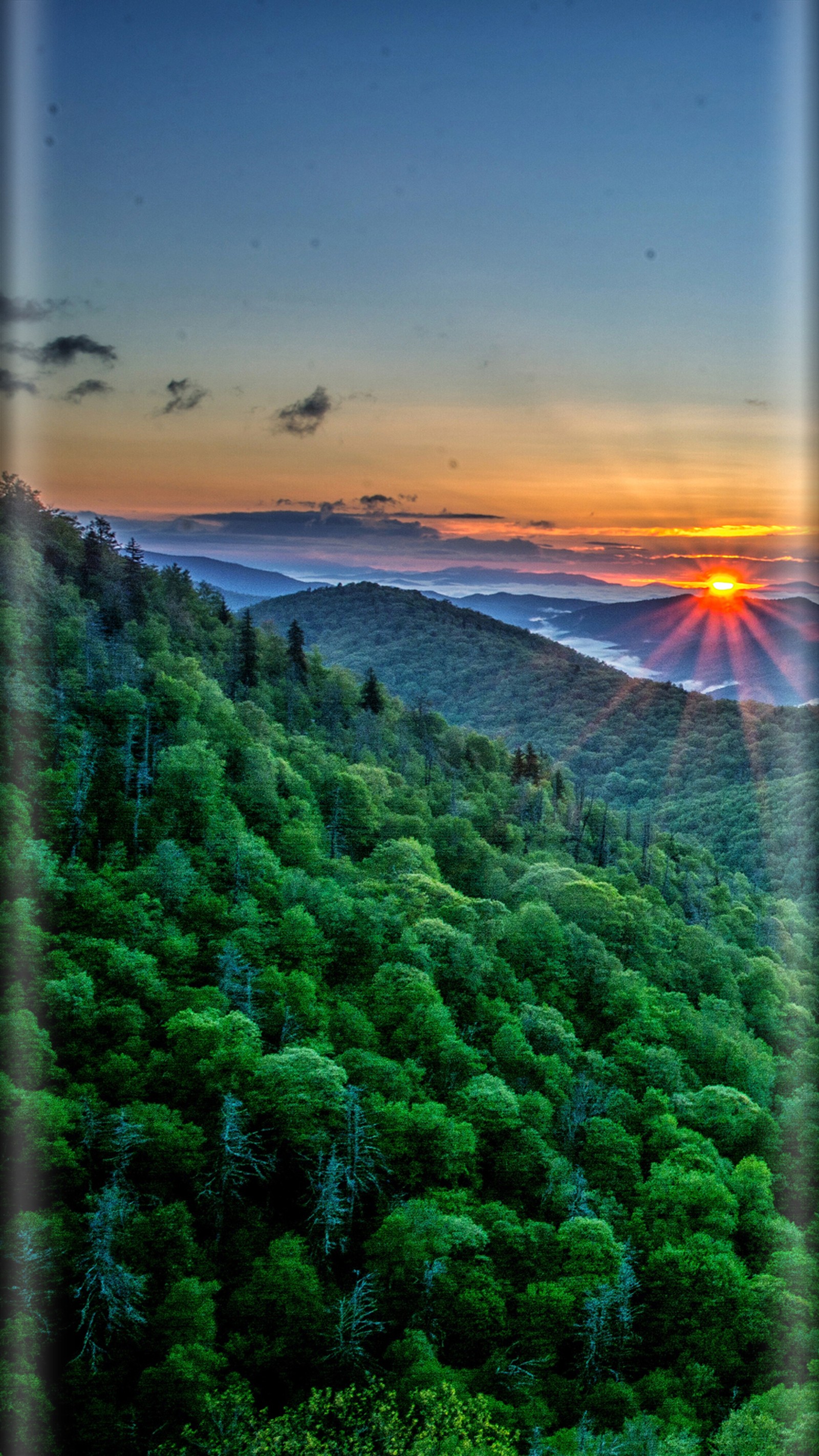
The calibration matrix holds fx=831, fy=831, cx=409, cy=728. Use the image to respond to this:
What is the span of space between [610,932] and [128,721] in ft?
133

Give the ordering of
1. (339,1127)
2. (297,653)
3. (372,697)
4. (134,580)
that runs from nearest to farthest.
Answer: (339,1127)
(134,580)
(297,653)
(372,697)

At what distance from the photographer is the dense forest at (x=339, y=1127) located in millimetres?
24594

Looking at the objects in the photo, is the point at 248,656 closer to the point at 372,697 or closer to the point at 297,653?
the point at 297,653

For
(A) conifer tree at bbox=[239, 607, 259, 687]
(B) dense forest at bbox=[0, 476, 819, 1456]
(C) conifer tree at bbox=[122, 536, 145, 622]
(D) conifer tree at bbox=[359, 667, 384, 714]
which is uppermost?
(C) conifer tree at bbox=[122, 536, 145, 622]

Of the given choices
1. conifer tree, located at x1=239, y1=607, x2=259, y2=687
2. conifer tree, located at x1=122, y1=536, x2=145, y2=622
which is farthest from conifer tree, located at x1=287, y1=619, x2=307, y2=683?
conifer tree, located at x1=122, y1=536, x2=145, y2=622

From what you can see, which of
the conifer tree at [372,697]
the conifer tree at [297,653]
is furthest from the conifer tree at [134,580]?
the conifer tree at [372,697]

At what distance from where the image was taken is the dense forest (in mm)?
24594

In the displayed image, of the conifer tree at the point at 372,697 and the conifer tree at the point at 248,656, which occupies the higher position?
the conifer tree at the point at 248,656

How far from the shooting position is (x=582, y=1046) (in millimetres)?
52062

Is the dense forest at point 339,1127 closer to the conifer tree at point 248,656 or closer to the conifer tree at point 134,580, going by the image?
the conifer tree at point 134,580

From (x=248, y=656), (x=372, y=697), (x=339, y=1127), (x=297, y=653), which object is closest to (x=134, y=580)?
(x=248, y=656)

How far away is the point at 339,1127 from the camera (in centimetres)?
3312

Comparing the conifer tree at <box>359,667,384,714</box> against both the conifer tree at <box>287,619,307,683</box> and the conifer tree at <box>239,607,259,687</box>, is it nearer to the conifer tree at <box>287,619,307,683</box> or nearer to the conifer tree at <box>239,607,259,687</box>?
the conifer tree at <box>287,619,307,683</box>

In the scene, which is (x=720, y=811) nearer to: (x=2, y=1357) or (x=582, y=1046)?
(x=582, y=1046)
